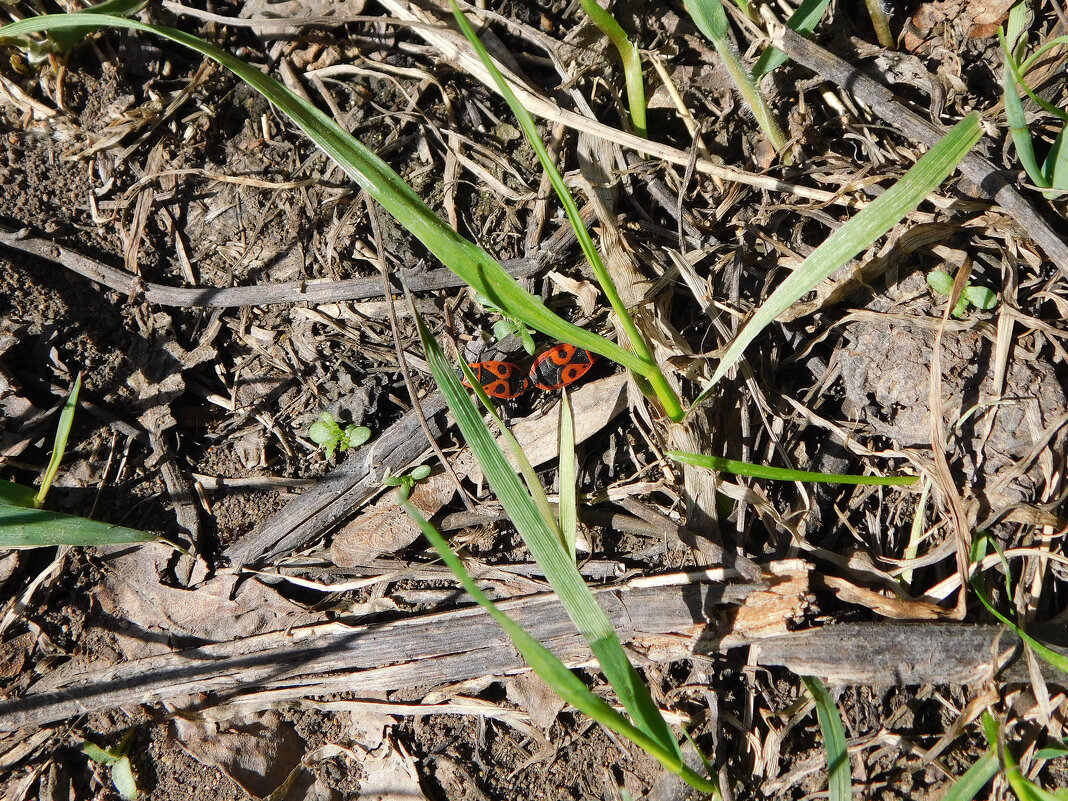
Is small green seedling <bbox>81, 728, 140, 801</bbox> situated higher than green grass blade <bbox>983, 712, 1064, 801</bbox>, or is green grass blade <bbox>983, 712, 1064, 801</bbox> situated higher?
green grass blade <bbox>983, 712, 1064, 801</bbox>

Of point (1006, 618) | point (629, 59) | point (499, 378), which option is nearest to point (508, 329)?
point (499, 378)

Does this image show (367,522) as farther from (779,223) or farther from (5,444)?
(779,223)

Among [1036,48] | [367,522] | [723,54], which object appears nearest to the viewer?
[723,54]

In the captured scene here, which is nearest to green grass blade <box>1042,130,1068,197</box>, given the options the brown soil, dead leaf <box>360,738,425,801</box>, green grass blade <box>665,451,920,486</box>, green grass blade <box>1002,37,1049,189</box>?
green grass blade <box>1002,37,1049,189</box>

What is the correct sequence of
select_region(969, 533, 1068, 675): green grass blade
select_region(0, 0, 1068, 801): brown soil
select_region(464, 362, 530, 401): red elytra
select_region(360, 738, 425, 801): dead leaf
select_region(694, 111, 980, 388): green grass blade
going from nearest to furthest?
select_region(694, 111, 980, 388): green grass blade → select_region(969, 533, 1068, 675): green grass blade → select_region(0, 0, 1068, 801): brown soil → select_region(360, 738, 425, 801): dead leaf → select_region(464, 362, 530, 401): red elytra

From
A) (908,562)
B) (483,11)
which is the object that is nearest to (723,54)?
(483,11)

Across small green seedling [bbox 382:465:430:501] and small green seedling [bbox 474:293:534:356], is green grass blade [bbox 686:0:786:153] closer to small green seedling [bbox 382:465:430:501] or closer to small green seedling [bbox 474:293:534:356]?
small green seedling [bbox 474:293:534:356]
